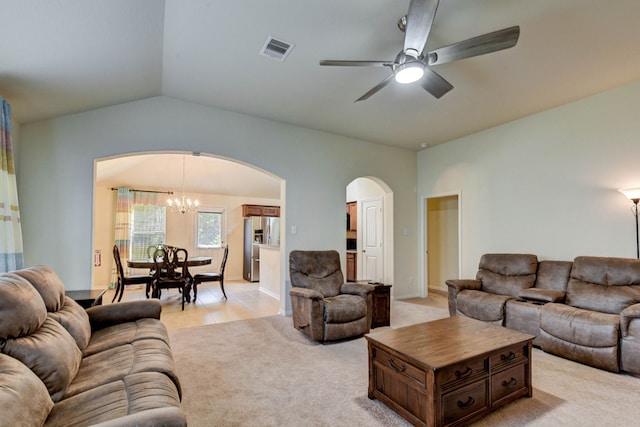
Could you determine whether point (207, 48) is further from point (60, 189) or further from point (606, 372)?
point (606, 372)

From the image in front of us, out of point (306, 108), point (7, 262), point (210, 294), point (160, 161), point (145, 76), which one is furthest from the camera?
point (160, 161)

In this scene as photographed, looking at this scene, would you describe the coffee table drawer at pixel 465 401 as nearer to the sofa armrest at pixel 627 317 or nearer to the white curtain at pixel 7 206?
the sofa armrest at pixel 627 317

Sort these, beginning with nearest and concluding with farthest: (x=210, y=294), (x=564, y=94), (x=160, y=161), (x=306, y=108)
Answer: (x=564, y=94) → (x=306, y=108) → (x=210, y=294) → (x=160, y=161)

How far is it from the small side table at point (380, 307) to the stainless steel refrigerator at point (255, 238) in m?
3.97

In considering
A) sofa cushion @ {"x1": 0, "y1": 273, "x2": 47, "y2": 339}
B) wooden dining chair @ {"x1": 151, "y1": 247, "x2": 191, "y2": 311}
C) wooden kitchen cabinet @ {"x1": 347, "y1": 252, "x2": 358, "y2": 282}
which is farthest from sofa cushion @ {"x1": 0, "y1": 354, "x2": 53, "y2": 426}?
wooden kitchen cabinet @ {"x1": 347, "y1": 252, "x2": 358, "y2": 282}

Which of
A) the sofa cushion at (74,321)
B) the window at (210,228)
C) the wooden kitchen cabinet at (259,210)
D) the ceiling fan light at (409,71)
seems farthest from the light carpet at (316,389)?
the wooden kitchen cabinet at (259,210)

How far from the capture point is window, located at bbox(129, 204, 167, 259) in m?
7.18

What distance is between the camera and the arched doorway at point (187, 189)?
263 inches

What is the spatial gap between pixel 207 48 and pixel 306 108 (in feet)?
5.20

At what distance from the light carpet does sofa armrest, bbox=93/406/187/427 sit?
1079 millimetres

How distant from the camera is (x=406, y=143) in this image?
569cm

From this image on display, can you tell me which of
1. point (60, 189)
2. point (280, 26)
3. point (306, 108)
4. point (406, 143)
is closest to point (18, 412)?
point (280, 26)

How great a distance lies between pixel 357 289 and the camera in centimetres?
384

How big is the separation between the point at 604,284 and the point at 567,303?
403mm
